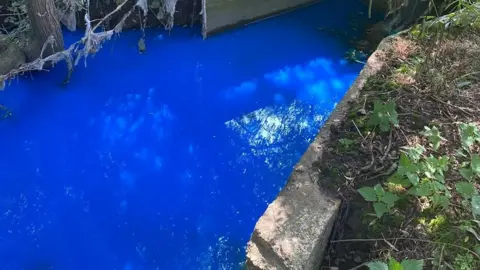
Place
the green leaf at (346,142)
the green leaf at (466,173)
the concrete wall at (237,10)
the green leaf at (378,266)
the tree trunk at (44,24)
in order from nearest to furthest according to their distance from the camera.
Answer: the green leaf at (378,266)
the green leaf at (466,173)
the green leaf at (346,142)
the tree trunk at (44,24)
the concrete wall at (237,10)

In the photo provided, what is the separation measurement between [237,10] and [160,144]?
1662 mm

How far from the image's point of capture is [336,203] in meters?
2.30

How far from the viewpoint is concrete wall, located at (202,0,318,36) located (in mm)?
4422

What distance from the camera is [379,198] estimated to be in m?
2.19

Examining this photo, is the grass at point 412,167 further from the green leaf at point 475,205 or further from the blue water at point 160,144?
the blue water at point 160,144

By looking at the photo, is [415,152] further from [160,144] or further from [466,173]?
[160,144]

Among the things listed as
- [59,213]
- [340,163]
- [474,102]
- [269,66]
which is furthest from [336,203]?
[269,66]

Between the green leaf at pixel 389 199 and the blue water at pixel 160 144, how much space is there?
1.07 metres

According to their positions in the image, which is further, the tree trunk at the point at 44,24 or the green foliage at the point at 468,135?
the tree trunk at the point at 44,24

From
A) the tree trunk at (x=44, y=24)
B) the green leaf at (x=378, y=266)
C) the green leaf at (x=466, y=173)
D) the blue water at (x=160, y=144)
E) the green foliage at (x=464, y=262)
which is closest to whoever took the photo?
the green leaf at (x=378, y=266)

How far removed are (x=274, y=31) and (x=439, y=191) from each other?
283cm

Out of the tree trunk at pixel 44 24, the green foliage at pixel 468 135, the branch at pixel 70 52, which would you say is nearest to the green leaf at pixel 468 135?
the green foliage at pixel 468 135

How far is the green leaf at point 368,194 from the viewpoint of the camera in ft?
7.15

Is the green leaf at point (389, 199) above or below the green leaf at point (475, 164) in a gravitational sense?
below
